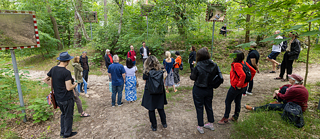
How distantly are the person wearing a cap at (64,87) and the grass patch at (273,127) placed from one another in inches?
148

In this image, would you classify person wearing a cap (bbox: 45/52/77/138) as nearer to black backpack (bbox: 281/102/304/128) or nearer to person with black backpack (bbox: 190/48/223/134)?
person with black backpack (bbox: 190/48/223/134)

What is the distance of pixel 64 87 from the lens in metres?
3.40

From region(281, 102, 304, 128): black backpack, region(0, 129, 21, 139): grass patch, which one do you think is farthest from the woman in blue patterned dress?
region(0, 129, 21, 139): grass patch

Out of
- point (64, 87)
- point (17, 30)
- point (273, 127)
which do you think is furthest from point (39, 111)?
point (273, 127)

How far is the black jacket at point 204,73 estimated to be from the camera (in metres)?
3.21

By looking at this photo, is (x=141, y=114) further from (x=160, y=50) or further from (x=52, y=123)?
(x=160, y=50)

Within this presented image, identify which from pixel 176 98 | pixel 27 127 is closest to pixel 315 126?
pixel 176 98

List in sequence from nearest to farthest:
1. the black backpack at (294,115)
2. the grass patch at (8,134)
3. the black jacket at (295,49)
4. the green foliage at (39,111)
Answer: the black backpack at (294,115) < the grass patch at (8,134) < the green foliage at (39,111) < the black jacket at (295,49)

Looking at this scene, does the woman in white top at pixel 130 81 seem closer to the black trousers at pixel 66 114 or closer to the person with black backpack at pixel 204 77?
the black trousers at pixel 66 114

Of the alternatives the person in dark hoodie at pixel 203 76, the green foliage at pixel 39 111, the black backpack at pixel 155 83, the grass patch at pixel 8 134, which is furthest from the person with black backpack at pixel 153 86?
the grass patch at pixel 8 134

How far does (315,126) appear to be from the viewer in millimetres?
3242

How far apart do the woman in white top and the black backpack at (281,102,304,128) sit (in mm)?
4283

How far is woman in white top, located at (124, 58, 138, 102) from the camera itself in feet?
17.2

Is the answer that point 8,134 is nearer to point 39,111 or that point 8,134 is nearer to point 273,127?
point 39,111
